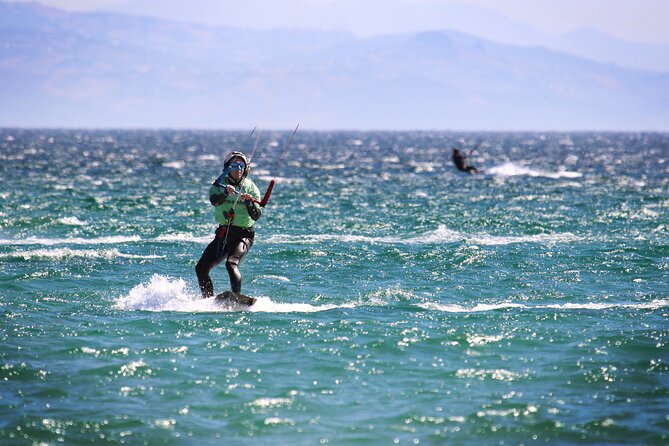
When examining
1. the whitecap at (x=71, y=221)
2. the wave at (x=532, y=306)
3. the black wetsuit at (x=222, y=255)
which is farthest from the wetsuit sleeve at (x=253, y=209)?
the whitecap at (x=71, y=221)

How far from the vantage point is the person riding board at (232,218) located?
15.3 metres

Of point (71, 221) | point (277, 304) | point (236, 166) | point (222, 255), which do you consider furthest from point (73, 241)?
point (236, 166)

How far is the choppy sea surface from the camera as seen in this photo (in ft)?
33.2

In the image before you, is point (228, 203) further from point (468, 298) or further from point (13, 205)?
point (13, 205)

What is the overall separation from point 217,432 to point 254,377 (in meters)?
1.80

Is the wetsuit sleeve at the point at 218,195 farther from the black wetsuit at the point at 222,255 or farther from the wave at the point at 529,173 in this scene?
the wave at the point at 529,173

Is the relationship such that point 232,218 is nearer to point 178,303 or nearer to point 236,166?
point 236,166

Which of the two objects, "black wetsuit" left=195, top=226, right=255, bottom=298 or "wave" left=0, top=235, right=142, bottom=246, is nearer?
"black wetsuit" left=195, top=226, right=255, bottom=298

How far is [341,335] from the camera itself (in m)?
13.6

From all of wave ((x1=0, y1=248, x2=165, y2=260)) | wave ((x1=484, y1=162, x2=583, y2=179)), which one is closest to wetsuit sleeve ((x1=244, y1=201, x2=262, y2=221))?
wave ((x1=0, y1=248, x2=165, y2=260))

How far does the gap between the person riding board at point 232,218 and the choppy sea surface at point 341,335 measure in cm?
55

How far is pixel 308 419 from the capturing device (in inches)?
403

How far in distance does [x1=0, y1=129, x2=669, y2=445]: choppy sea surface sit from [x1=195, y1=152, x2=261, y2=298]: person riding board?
0.55m

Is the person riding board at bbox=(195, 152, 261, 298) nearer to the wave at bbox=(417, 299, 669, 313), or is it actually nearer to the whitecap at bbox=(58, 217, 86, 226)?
the wave at bbox=(417, 299, 669, 313)
